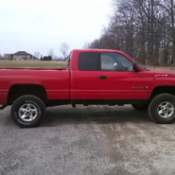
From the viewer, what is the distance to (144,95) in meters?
8.45

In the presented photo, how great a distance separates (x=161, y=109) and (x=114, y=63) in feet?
5.39

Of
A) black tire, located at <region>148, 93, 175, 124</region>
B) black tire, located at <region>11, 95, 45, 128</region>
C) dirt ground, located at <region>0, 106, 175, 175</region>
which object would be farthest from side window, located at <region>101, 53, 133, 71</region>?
black tire, located at <region>11, 95, 45, 128</region>

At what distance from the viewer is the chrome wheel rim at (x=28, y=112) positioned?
26.7 ft

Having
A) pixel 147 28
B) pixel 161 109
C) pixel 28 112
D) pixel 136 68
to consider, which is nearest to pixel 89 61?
pixel 136 68

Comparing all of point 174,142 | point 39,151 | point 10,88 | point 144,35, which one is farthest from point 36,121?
point 144,35

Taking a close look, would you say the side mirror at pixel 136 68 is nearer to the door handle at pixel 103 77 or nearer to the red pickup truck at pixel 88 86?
the red pickup truck at pixel 88 86

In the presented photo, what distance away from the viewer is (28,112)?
817cm

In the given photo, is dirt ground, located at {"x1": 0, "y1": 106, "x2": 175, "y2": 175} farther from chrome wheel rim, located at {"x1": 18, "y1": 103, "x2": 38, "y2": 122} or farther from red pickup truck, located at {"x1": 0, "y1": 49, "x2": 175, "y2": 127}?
red pickup truck, located at {"x1": 0, "y1": 49, "x2": 175, "y2": 127}

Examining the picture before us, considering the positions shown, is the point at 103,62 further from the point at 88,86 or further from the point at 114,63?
the point at 88,86

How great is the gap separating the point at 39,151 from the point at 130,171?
1788 millimetres

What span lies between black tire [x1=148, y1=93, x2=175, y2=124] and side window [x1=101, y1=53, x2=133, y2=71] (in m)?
1.02

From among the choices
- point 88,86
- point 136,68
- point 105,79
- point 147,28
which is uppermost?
point 147,28

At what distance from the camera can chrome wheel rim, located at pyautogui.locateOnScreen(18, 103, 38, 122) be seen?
26.7 ft

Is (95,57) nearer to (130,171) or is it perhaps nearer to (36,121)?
(36,121)
